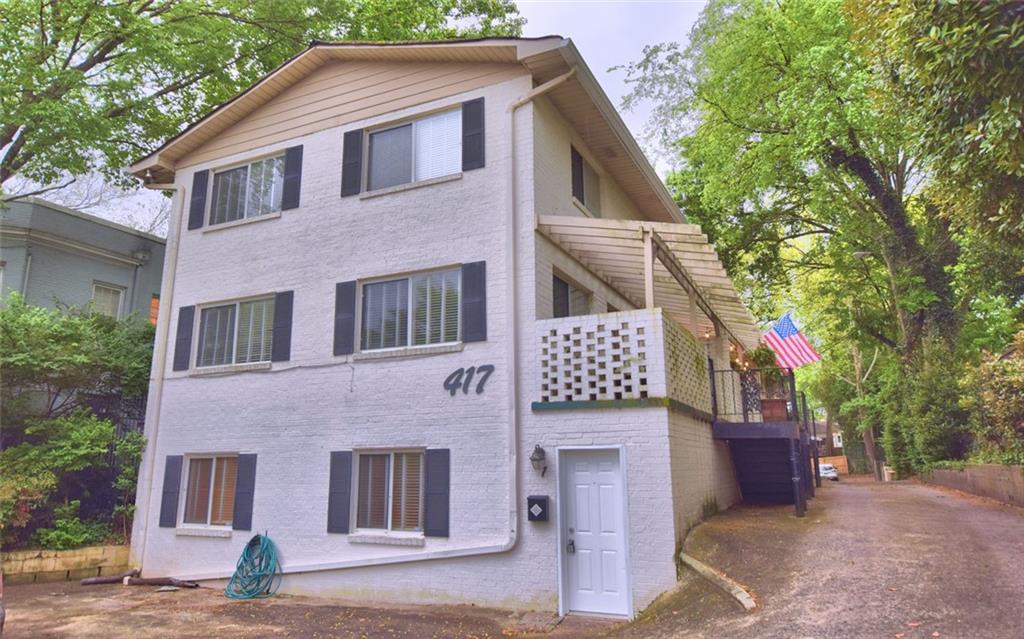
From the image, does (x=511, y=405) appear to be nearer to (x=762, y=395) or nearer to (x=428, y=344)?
(x=428, y=344)

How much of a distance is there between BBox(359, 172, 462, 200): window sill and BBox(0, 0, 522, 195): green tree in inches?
338

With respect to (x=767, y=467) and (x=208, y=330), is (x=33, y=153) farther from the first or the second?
(x=767, y=467)

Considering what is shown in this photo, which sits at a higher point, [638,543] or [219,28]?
[219,28]

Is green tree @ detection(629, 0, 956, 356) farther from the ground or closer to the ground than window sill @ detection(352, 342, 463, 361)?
farther from the ground

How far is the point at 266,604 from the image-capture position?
9656 mm

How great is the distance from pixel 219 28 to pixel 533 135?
11.7 m

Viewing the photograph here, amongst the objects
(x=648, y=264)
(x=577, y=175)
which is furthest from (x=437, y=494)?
(x=577, y=175)

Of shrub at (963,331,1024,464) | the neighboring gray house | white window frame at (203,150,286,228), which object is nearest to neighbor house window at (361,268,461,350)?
white window frame at (203,150,286,228)

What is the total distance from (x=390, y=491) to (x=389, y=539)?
2.41 feet

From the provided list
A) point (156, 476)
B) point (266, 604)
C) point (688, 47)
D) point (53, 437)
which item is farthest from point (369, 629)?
point (688, 47)

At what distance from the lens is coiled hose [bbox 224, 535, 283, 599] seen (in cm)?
1029

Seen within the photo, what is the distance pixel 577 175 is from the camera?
483 inches

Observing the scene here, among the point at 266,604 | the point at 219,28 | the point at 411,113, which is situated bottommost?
the point at 266,604

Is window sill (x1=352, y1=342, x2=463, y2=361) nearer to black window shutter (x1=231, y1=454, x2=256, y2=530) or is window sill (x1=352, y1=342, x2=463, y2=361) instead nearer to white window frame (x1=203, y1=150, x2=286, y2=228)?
black window shutter (x1=231, y1=454, x2=256, y2=530)
